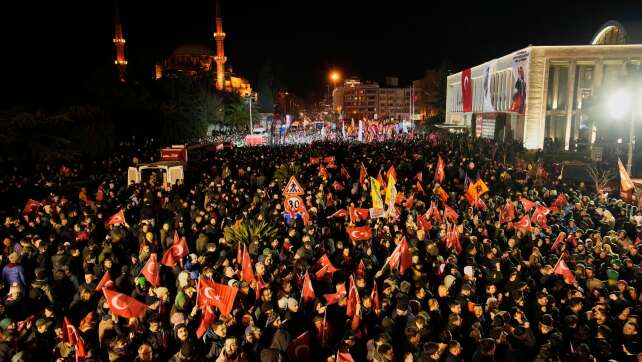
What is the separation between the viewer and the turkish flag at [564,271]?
7547 mm

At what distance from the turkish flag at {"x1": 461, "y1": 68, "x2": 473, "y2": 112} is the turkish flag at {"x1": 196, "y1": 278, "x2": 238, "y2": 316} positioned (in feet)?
135

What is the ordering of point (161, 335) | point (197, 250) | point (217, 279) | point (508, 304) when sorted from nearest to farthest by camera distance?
point (161, 335) < point (508, 304) < point (217, 279) < point (197, 250)

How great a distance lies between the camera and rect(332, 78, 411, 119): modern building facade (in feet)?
381

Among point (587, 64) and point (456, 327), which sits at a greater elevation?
point (587, 64)

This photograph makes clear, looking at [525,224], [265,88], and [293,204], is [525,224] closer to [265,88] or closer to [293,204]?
[293,204]

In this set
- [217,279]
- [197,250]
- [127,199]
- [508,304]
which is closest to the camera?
[508,304]

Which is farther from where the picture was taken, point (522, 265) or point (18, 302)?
point (522, 265)

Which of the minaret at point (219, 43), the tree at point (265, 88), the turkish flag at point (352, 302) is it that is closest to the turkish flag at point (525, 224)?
the turkish flag at point (352, 302)

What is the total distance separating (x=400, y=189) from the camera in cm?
1400

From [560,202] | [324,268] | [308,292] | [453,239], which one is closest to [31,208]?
[324,268]

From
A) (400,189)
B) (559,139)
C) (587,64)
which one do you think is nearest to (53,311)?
(400,189)

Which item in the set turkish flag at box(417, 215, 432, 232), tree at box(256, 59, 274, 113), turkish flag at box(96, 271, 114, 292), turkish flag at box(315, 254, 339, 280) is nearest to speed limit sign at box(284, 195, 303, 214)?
turkish flag at box(417, 215, 432, 232)

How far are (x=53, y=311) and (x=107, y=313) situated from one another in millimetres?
640

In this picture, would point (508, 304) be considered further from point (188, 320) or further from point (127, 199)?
point (127, 199)
